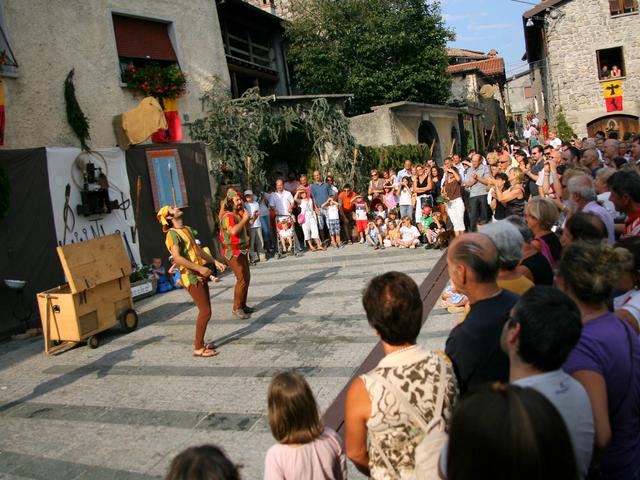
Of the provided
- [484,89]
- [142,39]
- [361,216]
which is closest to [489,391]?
[361,216]

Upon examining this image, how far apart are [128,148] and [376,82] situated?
44.8 feet

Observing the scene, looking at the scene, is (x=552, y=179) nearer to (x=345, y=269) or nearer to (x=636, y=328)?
(x=345, y=269)

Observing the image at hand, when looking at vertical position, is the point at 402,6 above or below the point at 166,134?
above

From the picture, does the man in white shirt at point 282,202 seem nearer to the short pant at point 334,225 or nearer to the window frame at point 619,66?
the short pant at point 334,225

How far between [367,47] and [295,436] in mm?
21553

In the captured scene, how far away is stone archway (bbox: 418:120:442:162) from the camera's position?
2510cm

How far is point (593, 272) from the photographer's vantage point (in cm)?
246

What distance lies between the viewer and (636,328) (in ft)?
8.87

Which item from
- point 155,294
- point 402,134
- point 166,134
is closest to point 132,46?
point 166,134

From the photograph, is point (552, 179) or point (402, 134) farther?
point (402, 134)

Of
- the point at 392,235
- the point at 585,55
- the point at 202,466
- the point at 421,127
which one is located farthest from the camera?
the point at 585,55

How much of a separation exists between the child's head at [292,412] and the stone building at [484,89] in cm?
3003

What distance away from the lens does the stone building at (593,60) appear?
26.3m

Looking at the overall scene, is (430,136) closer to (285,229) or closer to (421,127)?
(421,127)
